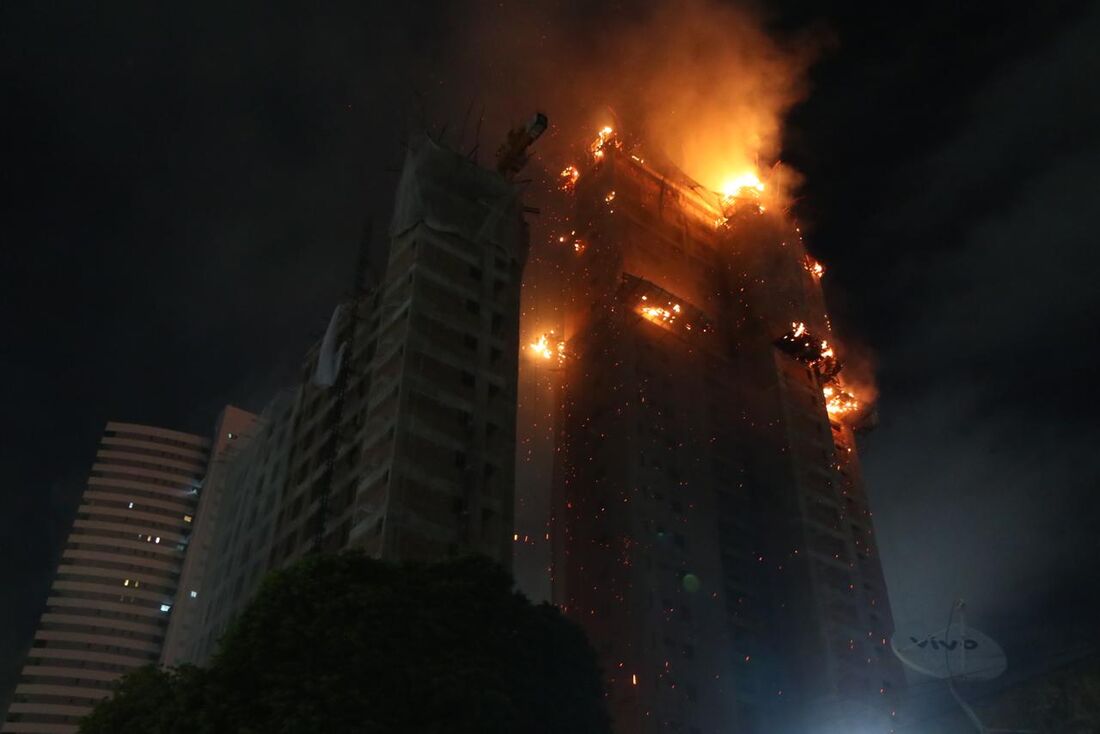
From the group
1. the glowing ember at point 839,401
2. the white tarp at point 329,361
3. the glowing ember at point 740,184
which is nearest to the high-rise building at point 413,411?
the white tarp at point 329,361

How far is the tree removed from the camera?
25969mm

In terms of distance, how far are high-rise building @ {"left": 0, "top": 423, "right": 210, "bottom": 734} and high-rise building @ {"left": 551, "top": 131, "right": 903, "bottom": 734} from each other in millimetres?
63418

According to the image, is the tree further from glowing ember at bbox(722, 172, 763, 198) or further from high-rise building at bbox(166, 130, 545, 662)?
glowing ember at bbox(722, 172, 763, 198)

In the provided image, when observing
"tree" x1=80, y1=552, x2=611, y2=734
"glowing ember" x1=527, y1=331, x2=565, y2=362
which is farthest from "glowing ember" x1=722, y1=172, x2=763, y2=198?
"tree" x1=80, y1=552, x2=611, y2=734

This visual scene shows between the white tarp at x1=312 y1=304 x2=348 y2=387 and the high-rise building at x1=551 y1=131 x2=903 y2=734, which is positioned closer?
the white tarp at x1=312 y1=304 x2=348 y2=387

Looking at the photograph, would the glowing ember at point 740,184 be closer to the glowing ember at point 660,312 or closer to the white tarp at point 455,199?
the glowing ember at point 660,312

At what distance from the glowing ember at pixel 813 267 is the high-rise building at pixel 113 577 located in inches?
3110

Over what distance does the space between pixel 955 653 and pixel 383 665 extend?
1844 cm

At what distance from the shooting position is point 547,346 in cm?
7144

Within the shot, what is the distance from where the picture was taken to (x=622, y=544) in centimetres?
5503

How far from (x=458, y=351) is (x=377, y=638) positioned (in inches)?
876

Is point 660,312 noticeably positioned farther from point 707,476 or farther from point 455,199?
point 455,199

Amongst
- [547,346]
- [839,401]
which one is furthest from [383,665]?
[839,401]

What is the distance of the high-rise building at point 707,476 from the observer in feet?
174
